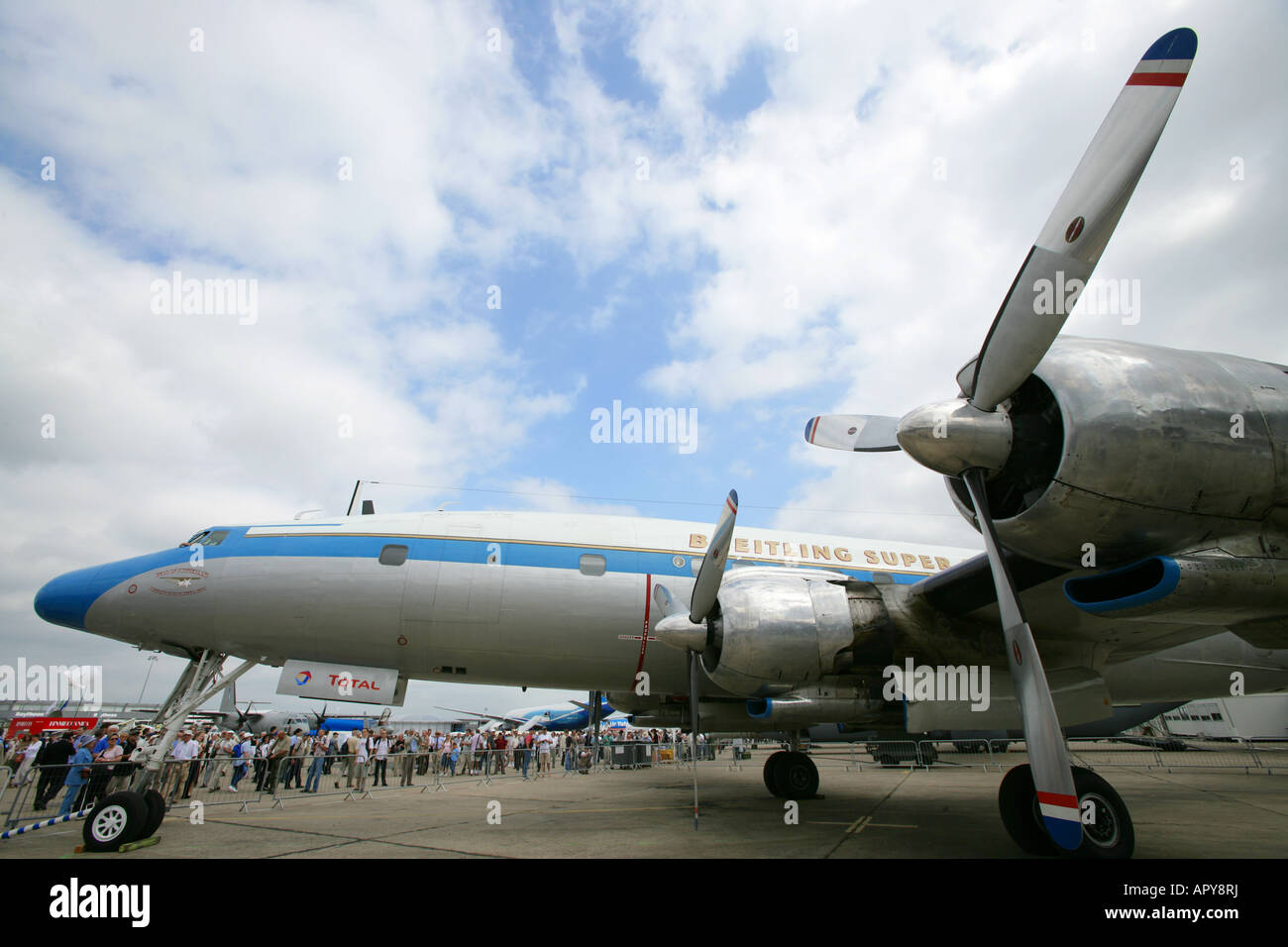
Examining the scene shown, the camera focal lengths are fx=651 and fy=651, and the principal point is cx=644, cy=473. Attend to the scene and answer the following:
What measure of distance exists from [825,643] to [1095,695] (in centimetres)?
324

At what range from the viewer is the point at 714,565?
285 inches

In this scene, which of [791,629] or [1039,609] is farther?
[791,629]

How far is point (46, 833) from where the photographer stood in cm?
865

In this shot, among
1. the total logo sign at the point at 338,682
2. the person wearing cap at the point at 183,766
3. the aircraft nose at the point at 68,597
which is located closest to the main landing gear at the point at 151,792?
the total logo sign at the point at 338,682

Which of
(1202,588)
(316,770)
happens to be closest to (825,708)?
(1202,588)

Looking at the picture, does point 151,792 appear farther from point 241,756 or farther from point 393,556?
point 241,756

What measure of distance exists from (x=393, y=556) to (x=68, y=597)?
4.40 m

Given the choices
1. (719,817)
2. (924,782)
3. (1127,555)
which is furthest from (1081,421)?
(924,782)

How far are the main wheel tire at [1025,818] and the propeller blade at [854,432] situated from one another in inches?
129

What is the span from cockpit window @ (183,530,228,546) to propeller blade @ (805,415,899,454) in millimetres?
8678

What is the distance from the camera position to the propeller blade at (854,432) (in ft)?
20.8

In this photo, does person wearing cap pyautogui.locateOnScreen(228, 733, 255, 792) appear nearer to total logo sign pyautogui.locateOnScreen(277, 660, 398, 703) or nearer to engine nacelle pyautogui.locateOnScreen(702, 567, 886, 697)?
total logo sign pyautogui.locateOnScreen(277, 660, 398, 703)

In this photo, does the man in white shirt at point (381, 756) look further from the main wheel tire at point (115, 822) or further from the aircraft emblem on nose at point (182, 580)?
the main wheel tire at point (115, 822)
